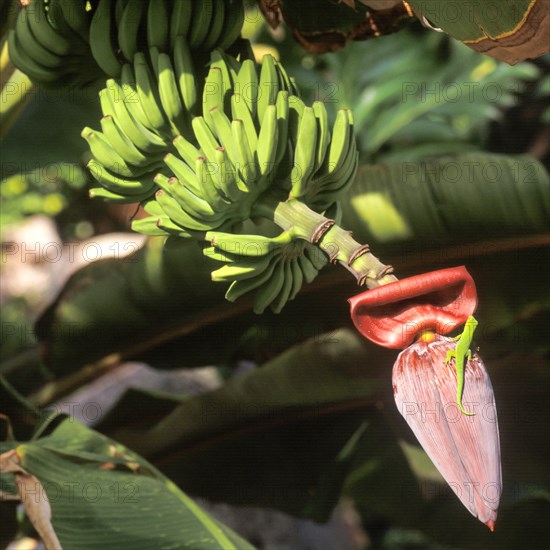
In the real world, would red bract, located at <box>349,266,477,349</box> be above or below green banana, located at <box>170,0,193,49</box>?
below

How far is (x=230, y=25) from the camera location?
77 cm

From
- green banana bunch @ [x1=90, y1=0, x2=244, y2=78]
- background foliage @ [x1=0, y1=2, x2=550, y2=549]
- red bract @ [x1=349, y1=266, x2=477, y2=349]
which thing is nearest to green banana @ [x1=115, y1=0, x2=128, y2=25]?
green banana bunch @ [x1=90, y1=0, x2=244, y2=78]

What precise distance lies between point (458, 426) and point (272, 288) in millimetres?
226

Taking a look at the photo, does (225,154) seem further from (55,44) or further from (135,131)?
(55,44)

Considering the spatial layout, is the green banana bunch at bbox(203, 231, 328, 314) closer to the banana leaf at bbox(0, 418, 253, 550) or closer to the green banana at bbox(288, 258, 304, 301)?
the green banana at bbox(288, 258, 304, 301)

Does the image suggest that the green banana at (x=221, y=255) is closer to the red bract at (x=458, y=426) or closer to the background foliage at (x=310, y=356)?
the red bract at (x=458, y=426)

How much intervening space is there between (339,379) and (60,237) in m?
1.75

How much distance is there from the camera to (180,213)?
0.69 meters

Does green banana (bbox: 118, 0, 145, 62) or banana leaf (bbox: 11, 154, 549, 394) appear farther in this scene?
banana leaf (bbox: 11, 154, 549, 394)

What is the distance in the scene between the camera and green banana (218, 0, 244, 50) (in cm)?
77

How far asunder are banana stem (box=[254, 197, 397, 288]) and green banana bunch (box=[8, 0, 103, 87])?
250 mm

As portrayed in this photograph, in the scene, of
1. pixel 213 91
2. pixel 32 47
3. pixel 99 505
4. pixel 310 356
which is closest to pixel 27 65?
pixel 32 47

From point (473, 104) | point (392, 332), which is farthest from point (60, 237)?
point (392, 332)

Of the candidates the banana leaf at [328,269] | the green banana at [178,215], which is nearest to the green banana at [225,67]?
the green banana at [178,215]
